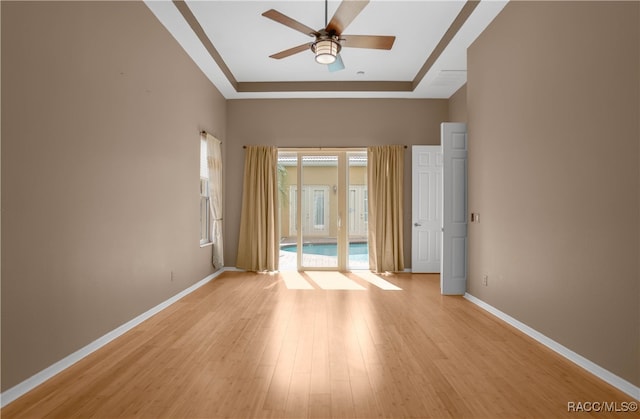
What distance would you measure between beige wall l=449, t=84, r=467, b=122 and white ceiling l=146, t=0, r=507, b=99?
0.41 feet

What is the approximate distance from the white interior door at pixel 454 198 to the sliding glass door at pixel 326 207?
6.97 ft

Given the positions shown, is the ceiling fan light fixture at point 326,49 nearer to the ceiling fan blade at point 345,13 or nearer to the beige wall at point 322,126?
the ceiling fan blade at point 345,13

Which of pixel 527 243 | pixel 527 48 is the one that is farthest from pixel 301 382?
pixel 527 48

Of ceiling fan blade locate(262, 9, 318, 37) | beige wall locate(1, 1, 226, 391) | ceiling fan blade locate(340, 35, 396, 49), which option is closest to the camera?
beige wall locate(1, 1, 226, 391)

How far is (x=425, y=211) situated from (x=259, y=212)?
2.94 m

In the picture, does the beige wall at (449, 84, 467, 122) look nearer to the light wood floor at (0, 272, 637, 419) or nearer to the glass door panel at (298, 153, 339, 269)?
the glass door panel at (298, 153, 339, 269)

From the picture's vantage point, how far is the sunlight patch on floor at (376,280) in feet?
18.0

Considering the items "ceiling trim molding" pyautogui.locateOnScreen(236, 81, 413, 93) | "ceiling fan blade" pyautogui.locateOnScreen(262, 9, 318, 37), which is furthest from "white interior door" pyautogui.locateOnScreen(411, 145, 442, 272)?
"ceiling fan blade" pyautogui.locateOnScreen(262, 9, 318, 37)

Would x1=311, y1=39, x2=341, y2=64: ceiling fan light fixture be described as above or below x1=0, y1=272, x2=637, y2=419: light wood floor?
above

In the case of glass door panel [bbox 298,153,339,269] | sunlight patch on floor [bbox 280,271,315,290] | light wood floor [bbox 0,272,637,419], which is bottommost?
sunlight patch on floor [bbox 280,271,315,290]

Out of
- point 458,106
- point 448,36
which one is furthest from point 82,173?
point 458,106

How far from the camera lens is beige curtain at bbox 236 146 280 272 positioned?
670 centimetres

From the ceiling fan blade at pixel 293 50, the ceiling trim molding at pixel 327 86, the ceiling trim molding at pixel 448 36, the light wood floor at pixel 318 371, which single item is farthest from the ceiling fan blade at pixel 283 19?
the ceiling trim molding at pixel 327 86

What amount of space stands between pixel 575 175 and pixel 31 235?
12.2ft
